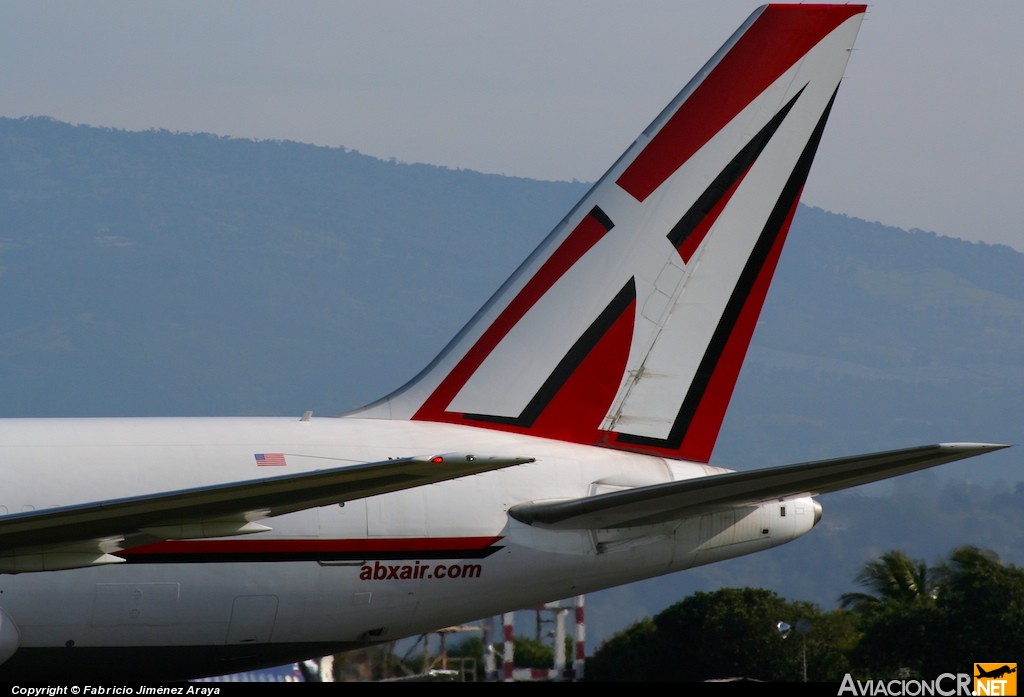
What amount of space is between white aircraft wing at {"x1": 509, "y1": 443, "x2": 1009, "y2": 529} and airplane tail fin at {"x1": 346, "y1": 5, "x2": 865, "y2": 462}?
5.32ft

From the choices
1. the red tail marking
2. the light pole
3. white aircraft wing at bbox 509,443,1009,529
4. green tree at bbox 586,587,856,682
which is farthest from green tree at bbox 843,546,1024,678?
white aircraft wing at bbox 509,443,1009,529

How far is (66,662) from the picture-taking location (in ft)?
46.3

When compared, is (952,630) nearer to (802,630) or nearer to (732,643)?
(802,630)

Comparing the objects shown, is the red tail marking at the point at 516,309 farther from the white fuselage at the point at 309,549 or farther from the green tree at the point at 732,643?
the green tree at the point at 732,643

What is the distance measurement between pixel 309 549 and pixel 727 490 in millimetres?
4319

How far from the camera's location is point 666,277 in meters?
17.2

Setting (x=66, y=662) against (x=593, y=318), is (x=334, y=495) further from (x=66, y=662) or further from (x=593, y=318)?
(x=593, y=318)

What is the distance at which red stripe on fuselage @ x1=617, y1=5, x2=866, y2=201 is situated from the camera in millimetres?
17297

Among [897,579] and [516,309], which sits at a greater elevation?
[897,579]

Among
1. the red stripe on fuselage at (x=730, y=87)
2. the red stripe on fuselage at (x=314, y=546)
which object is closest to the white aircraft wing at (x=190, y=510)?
the red stripe on fuselage at (x=314, y=546)

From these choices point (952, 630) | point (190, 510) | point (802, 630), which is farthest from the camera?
point (802, 630)

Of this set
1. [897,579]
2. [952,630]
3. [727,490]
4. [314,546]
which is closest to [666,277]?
[727,490]

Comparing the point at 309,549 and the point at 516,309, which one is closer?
the point at 309,549

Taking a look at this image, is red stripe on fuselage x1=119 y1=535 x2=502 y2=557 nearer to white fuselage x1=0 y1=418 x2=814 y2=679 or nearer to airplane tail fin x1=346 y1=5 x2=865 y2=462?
white fuselage x1=0 y1=418 x2=814 y2=679
